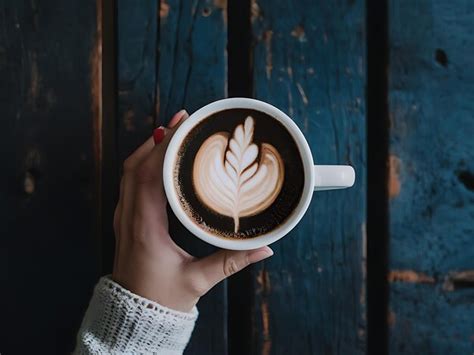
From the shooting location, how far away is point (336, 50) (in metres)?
1.03

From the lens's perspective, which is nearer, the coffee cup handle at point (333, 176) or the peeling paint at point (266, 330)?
the coffee cup handle at point (333, 176)

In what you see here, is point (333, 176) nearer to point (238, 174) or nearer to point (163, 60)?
point (238, 174)

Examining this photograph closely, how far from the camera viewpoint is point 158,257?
2.94ft

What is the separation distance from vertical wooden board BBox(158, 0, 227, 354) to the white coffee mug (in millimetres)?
179

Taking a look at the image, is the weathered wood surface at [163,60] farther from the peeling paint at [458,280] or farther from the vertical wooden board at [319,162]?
the peeling paint at [458,280]

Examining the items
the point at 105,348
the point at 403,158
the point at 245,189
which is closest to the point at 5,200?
the point at 105,348

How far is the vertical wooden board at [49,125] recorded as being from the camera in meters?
1.05

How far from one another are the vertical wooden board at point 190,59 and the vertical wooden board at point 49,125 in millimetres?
126

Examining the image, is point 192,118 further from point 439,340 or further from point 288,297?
point 439,340

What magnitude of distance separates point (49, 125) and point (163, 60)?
0.77ft

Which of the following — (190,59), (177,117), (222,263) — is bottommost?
(222,263)

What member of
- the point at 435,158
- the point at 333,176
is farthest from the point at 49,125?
the point at 435,158

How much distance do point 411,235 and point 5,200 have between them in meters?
0.72

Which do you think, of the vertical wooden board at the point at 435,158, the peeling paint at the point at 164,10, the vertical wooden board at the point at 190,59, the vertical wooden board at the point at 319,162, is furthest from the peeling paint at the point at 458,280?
the peeling paint at the point at 164,10
